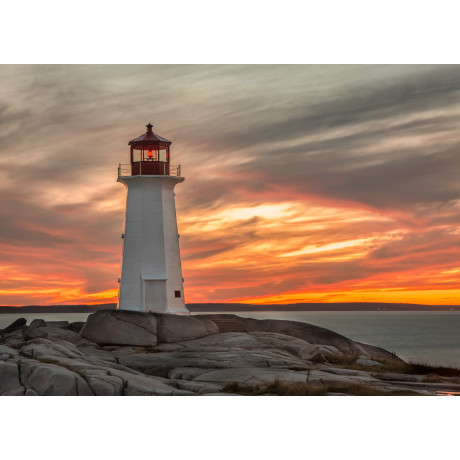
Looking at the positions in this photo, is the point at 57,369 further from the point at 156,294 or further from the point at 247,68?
the point at 247,68

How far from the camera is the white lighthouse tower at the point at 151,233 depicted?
32906 millimetres

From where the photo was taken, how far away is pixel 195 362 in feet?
81.2

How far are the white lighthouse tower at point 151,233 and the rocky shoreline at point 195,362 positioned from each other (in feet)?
6.07

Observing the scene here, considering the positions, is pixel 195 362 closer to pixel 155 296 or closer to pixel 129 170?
pixel 155 296

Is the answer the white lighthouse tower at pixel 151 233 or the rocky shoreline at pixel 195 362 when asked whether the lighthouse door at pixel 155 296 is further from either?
the rocky shoreline at pixel 195 362

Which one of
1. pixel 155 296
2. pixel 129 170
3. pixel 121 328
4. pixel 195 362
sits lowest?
pixel 195 362

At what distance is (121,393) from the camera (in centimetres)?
1989

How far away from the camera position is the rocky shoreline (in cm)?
2012

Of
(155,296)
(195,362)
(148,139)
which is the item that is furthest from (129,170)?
(195,362)

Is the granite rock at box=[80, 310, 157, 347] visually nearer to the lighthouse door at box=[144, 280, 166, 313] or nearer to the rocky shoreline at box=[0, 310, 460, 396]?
the rocky shoreline at box=[0, 310, 460, 396]

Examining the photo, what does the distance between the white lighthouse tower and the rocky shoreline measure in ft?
6.07

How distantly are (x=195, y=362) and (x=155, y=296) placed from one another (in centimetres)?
845

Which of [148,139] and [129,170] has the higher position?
[148,139]

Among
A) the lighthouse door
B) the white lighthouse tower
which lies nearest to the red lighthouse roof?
the white lighthouse tower
